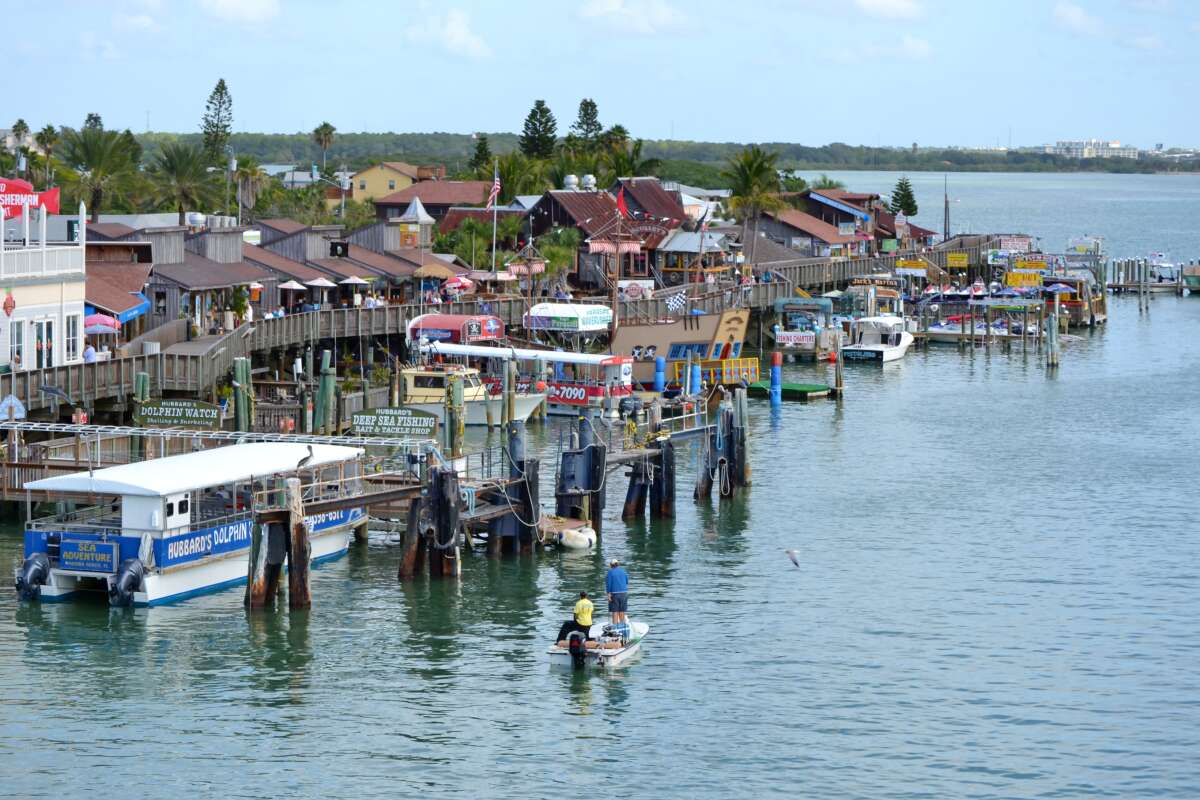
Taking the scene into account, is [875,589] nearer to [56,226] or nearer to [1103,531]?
[1103,531]

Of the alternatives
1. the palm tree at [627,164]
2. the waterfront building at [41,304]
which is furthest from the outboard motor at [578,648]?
the palm tree at [627,164]

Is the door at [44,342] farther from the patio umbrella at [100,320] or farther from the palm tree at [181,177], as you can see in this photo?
the palm tree at [181,177]

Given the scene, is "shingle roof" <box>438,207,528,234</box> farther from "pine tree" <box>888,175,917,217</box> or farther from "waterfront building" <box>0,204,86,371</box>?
"pine tree" <box>888,175,917,217</box>

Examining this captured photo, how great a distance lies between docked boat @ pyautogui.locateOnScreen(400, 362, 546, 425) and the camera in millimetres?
71562

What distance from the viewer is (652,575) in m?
48.2

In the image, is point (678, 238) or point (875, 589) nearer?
point (875, 589)

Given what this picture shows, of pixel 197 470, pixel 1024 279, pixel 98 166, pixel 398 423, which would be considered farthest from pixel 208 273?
pixel 1024 279

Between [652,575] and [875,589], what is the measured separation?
5.77m

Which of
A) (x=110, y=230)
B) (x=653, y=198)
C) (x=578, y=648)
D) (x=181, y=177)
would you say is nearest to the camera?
(x=578, y=648)

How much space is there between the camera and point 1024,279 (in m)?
123

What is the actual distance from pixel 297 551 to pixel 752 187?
101 metres

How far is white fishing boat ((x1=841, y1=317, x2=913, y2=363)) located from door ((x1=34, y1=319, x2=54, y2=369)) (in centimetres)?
5061

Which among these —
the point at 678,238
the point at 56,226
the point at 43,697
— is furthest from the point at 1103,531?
the point at 678,238

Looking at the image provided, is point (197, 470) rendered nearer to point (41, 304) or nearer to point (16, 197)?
point (41, 304)
